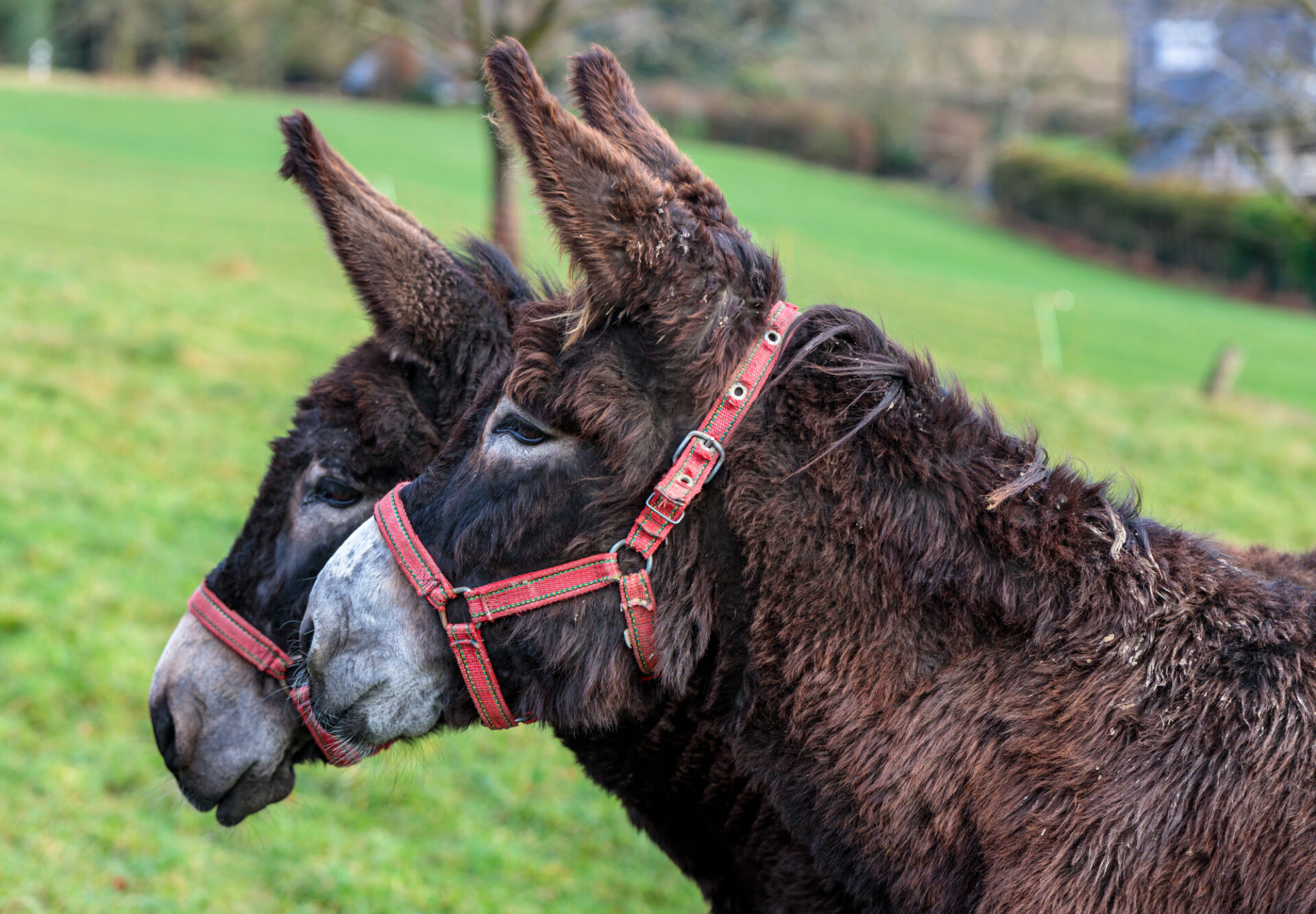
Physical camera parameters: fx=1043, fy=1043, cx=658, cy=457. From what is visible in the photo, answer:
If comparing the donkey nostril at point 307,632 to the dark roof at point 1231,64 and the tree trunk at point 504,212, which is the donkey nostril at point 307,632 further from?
the tree trunk at point 504,212

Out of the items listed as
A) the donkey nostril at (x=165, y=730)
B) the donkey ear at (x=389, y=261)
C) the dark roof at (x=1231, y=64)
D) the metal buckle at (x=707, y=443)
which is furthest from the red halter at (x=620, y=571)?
the dark roof at (x=1231, y=64)

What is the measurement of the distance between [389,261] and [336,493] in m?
0.73

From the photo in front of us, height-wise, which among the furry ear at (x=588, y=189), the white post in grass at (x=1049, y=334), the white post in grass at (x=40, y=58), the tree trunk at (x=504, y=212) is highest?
the furry ear at (x=588, y=189)

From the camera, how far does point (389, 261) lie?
3.17m

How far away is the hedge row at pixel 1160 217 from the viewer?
109ft

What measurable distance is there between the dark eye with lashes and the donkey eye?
116cm

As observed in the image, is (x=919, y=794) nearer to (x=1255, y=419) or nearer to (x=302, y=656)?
(x=302, y=656)

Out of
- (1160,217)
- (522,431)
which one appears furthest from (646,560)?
(1160,217)

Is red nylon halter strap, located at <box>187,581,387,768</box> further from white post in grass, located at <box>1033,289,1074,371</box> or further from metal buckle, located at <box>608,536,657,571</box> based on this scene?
white post in grass, located at <box>1033,289,1074,371</box>

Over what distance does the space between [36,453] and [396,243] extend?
21.1 feet

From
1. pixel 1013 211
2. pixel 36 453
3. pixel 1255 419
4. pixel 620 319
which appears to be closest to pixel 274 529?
pixel 620 319

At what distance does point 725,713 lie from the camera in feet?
7.45

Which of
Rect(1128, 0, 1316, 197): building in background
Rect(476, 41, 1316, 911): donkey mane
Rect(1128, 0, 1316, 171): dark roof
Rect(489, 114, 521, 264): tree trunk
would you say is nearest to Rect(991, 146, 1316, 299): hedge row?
Rect(1128, 0, 1316, 171): dark roof

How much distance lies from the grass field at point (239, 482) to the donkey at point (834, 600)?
39 cm
